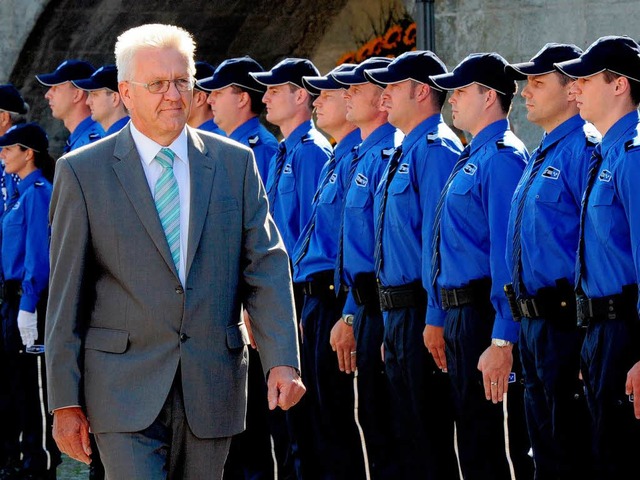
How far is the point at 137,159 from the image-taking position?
16.2ft

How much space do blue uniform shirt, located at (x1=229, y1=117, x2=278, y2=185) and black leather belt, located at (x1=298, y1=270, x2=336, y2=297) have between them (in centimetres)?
108

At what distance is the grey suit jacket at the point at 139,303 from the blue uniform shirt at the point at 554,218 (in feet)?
4.46

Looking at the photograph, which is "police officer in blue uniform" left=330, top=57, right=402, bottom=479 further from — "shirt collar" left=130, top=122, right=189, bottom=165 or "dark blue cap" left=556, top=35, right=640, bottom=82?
"shirt collar" left=130, top=122, right=189, bottom=165

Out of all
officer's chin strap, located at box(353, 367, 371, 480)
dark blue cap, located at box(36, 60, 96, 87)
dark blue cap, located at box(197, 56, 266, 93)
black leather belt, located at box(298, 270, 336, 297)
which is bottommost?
officer's chin strap, located at box(353, 367, 371, 480)

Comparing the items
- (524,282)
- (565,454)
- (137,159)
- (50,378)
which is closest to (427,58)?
(524,282)

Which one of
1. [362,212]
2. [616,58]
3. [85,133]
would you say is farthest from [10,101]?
[616,58]

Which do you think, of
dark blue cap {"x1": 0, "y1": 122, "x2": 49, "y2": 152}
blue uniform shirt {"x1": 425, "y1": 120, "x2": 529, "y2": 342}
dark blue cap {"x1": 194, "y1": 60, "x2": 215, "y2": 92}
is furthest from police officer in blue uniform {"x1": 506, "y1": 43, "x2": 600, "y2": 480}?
dark blue cap {"x1": 0, "y1": 122, "x2": 49, "y2": 152}

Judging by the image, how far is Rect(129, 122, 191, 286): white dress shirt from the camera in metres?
4.94

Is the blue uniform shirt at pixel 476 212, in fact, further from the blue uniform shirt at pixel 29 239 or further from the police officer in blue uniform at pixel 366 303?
the blue uniform shirt at pixel 29 239

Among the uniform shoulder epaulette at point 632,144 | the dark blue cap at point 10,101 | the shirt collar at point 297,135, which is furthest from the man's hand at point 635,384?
the dark blue cap at point 10,101

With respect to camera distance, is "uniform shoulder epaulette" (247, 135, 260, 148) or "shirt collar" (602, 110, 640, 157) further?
"uniform shoulder epaulette" (247, 135, 260, 148)

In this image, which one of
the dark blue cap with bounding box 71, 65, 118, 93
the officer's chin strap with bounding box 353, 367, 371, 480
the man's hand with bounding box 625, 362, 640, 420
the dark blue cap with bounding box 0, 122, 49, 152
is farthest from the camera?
the dark blue cap with bounding box 71, 65, 118, 93

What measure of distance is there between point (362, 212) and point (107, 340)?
2.59 meters

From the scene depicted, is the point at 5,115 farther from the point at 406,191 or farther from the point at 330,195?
the point at 406,191
